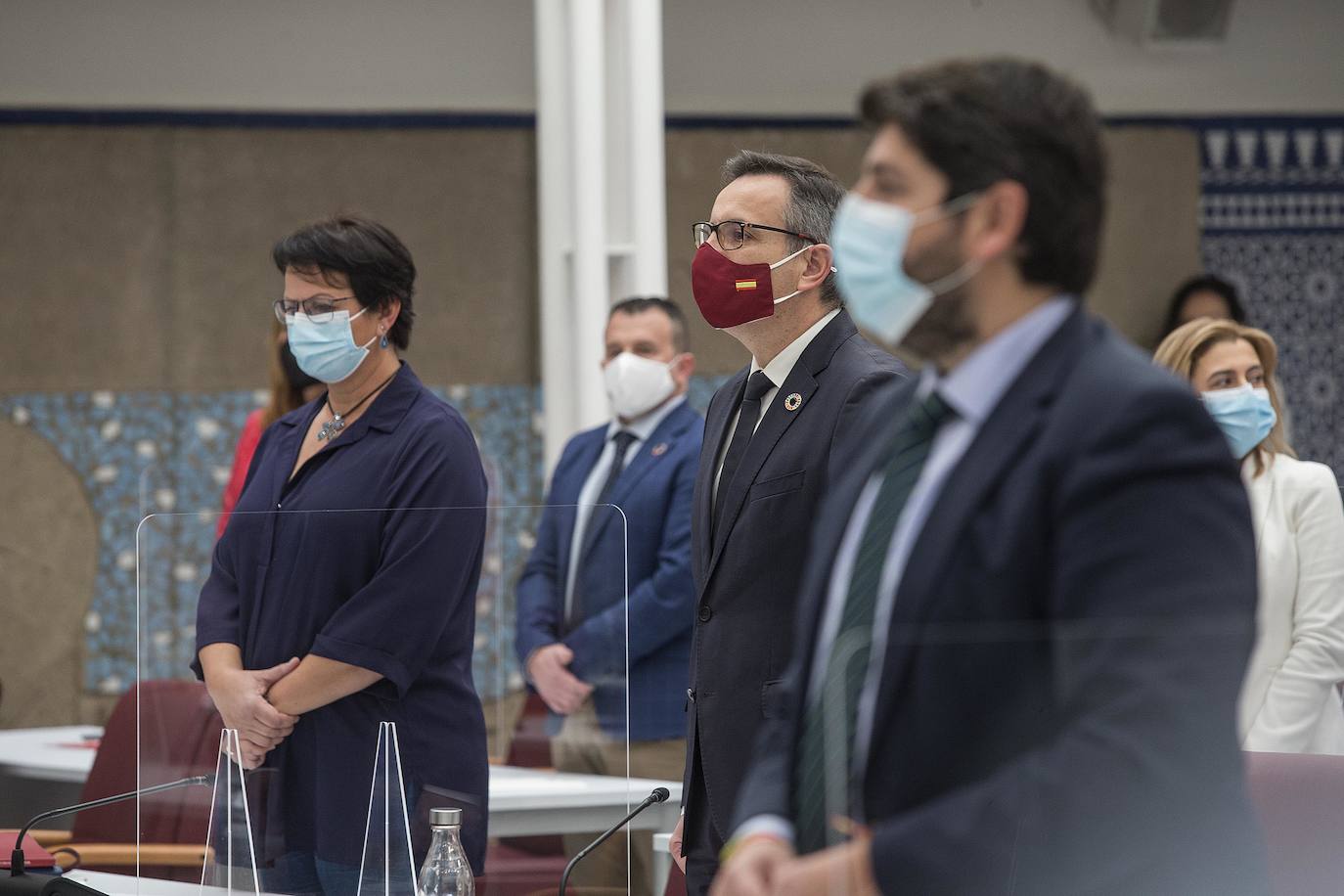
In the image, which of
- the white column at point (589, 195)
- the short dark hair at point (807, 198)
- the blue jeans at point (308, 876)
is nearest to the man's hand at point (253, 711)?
the blue jeans at point (308, 876)

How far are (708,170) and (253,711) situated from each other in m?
4.94

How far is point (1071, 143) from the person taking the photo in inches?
51.9

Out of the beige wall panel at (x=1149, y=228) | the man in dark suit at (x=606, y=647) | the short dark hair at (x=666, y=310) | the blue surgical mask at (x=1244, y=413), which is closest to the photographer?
A: the man in dark suit at (x=606, y=647)

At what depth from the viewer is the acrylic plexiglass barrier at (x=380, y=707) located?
2.29 metres

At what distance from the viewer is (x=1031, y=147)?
4.32 ft

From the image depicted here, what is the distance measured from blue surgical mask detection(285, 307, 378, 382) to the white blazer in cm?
144

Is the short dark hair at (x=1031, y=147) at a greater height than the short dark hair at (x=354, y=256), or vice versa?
the short dark hair at (x=354, y=256)

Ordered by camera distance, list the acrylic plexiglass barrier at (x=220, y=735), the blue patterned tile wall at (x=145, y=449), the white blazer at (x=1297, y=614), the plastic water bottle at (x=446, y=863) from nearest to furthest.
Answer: the white blazer at (x=1297, y=614), the plastic water bottle at (x=446, y=863), the acrylic plexiglass barrier at (x=220, y=735), the blue patterned tile wall at (x=145, y=449)

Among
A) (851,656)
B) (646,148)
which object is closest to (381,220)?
(646,148)

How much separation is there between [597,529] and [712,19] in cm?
500

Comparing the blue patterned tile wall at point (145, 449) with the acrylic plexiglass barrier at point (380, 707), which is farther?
the blue patterned tile wall at point (145, 449)

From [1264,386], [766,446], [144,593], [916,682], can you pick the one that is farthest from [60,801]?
[916,682]

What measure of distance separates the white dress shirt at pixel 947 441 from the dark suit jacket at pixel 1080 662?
0.02 meters

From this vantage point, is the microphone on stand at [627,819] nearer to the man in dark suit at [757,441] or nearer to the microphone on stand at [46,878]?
Result: the man in dark suit at [757,441]
